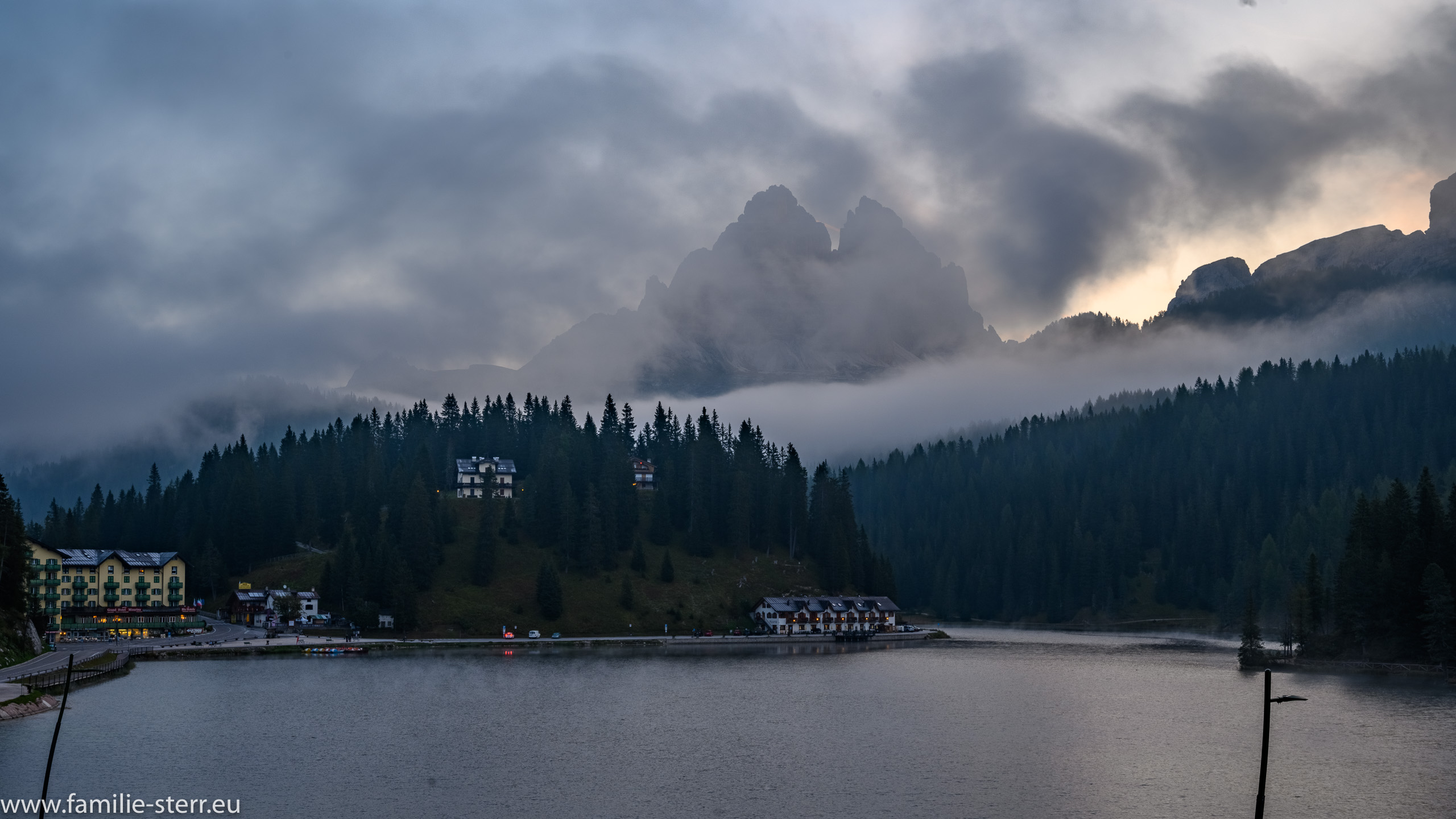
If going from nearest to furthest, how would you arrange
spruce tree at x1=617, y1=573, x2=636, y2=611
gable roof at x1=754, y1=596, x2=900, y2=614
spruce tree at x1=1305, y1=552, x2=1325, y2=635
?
spruce tree at x1=1305, y1=552, x2=1325, y2=635, spruce tree at x1=617, y1=573, x2=636, y2=611, gable roof at x1=754, y1=596, x2=900, y2=614

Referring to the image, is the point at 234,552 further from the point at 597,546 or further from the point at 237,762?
the point at 237,762

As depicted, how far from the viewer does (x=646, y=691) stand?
109 m

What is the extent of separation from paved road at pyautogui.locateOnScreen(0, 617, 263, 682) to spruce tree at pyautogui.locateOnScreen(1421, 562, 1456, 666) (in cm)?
13056

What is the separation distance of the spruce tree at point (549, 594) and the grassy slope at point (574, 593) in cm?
129

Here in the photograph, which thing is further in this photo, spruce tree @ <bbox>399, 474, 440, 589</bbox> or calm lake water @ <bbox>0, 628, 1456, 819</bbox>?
spruce tree @ <bbox>399, 474, 440, 589</bbox>

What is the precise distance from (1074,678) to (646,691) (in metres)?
44.7

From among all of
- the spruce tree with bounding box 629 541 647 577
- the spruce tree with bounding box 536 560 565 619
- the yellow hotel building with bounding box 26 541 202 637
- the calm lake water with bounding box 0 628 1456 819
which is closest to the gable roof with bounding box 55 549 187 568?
the yellow hotel building with bounding box 26 541 202 637

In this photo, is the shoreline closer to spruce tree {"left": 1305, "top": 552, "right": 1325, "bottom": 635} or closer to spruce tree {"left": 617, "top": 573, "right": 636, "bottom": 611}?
spruce tree {"left": 617, "top": 573, "right": 636, "bottom": 611}

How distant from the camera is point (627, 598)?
178 metres

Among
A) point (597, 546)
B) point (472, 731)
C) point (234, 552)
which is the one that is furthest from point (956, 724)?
point (234, 552)

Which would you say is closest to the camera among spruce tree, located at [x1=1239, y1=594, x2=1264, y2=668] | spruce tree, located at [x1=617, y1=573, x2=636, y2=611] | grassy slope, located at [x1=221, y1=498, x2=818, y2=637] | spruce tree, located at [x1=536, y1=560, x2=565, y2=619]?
spruce tree, located at [x1=1239, y1=594, x2=1264, y2=668]

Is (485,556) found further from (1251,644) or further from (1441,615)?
(1441,615)

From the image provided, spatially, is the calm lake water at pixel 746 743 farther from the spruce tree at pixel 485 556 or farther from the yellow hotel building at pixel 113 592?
the yellow hotel building at pixel 113 592

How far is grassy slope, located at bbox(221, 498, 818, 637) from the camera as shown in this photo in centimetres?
16862
